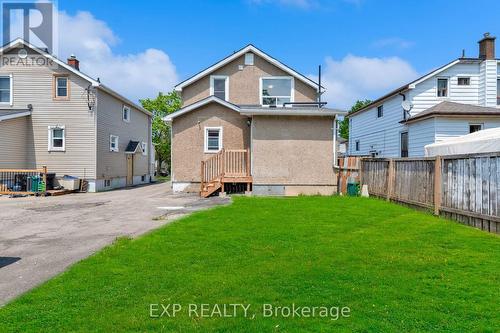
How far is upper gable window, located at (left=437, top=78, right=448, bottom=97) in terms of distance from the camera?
2034 cm

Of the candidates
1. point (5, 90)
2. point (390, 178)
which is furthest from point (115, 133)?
point (390, 178)

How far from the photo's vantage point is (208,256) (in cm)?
586

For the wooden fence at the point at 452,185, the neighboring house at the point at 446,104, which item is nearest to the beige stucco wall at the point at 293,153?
the wooden fence at the point at 452,185

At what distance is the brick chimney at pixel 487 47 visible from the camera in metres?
20.1

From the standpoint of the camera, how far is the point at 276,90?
67.3ft

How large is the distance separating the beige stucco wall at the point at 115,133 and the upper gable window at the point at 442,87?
2104 centimetres

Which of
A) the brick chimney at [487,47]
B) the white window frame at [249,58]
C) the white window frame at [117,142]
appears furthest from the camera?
the white window frame at [117,142]

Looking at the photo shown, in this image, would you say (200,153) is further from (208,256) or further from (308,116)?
(208,256)

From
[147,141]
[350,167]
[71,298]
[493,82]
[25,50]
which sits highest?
[25,50]

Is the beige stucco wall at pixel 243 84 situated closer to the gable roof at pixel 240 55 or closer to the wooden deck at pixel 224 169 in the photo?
the gable roof at pixel 240 55

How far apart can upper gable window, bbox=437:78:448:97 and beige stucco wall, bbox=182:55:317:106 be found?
306 inches

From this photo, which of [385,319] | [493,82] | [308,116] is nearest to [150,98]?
[308,116]

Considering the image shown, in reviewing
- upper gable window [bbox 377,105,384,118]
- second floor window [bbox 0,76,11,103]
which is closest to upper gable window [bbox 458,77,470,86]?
upper gable window [bbox 377,105,384,118]

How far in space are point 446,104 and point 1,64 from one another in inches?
1041
